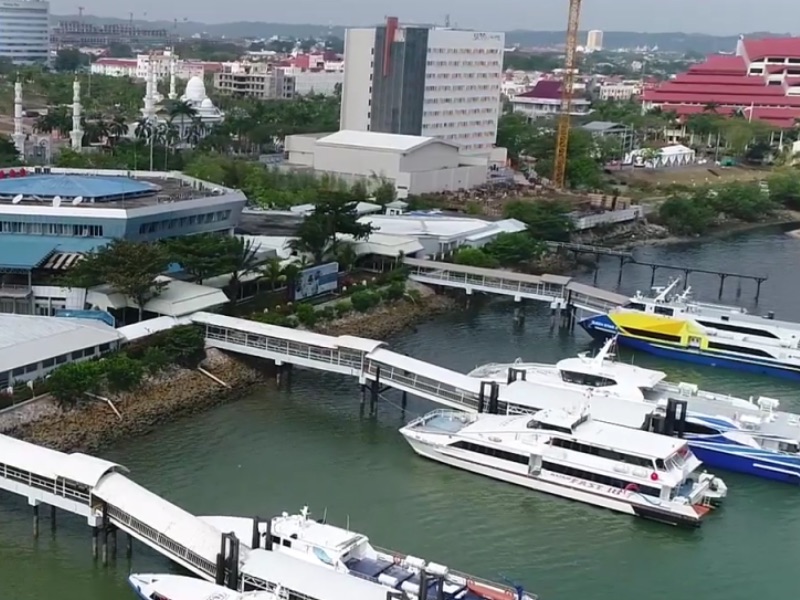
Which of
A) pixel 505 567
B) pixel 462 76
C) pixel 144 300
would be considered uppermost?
pixel 462 76

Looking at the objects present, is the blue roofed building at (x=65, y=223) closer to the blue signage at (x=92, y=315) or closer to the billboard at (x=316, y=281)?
the blue signage at (x=92, y=315)

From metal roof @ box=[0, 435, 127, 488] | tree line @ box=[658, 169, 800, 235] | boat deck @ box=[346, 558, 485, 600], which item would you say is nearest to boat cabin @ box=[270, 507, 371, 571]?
boat deck @ box=[346, 558, 485, 600]

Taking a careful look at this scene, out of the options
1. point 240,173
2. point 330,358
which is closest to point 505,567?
point 330,358

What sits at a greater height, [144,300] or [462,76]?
[462,76]

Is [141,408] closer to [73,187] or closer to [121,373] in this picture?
[121,373]

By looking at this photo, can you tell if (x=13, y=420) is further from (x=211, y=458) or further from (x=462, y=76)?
(x=462, y=76)

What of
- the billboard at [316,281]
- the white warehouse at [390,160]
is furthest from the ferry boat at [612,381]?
the white warehouse at [390,160]

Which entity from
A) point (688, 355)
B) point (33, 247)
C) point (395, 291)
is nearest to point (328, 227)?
point (395, 291)
